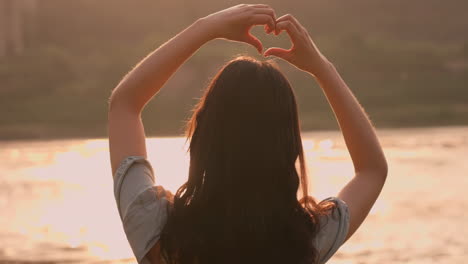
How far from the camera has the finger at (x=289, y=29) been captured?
205cm

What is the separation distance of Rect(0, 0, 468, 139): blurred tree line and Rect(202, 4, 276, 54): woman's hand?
22.8m

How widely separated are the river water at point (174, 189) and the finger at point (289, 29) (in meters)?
0.39

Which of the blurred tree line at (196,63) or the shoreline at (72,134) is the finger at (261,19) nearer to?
the blurred tree line at (196,63)

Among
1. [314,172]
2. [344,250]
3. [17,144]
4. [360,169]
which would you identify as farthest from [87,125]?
[360,169]

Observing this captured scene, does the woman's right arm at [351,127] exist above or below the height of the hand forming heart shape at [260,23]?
below

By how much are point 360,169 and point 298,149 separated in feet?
0.94

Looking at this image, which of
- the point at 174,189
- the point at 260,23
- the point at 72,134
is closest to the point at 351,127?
the point at 260,23

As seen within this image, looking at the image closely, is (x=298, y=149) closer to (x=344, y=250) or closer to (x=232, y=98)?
(x=232, y=98)

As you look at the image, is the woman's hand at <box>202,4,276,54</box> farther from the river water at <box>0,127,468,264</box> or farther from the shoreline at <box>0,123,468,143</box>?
the shoreline at <box>0,123,468,143</box>

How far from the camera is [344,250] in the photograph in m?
8.38

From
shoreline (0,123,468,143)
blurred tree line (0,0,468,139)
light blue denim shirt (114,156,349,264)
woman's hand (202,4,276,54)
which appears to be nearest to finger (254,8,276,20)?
woman's hand (202,4,276,54)

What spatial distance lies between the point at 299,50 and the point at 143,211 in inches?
17.6

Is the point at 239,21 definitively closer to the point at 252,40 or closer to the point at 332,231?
the point at 252,40

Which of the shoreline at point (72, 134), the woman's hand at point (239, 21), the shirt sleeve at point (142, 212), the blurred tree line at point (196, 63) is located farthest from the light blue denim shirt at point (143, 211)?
the shoreline at point (72, 134)
